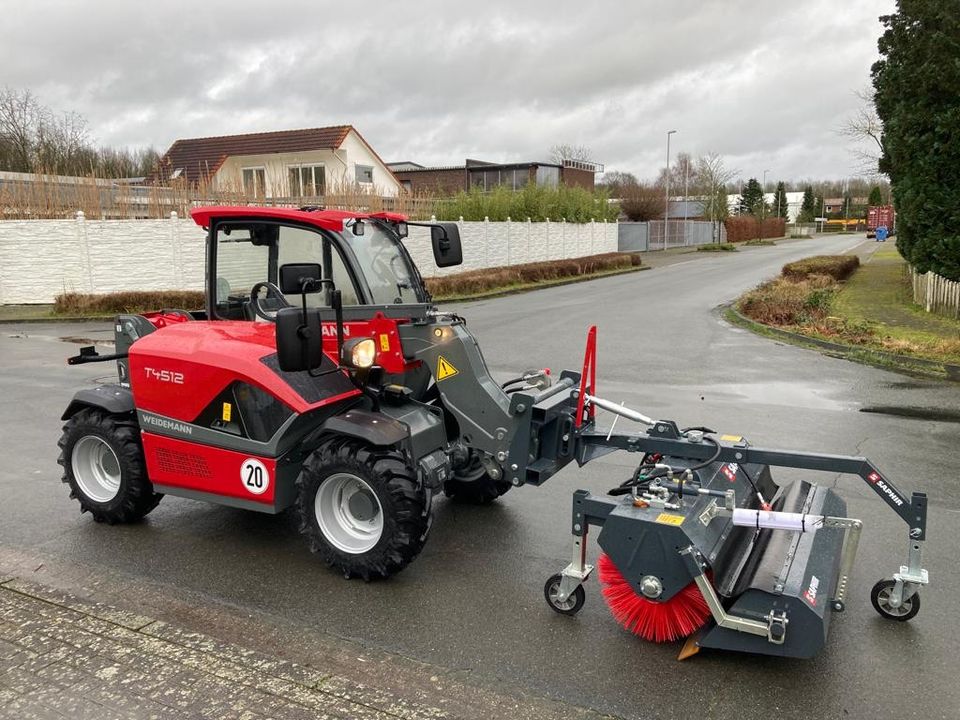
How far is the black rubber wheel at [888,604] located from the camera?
3.94 meters

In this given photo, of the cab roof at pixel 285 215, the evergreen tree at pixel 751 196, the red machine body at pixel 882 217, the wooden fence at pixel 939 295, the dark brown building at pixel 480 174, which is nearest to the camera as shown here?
the cab roof at pixel 285 215

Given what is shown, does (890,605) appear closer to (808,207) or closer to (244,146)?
(244,146)

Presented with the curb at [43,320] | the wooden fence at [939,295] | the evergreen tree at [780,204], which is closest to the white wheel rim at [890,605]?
the wooden fence at [939,295]

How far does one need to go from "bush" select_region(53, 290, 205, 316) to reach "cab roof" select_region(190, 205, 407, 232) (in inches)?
554

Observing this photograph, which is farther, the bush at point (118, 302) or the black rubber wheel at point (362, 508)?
the bush at point (118, 302)

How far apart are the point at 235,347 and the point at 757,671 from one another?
3460mm

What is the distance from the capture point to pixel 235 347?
4766 millimetres

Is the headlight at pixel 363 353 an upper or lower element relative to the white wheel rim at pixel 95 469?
upper

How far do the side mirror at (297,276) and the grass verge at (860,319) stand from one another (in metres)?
10.0

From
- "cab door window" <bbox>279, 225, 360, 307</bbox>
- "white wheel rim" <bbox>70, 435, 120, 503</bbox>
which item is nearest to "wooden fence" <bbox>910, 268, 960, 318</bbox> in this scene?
"cab door window" <bbox>279, 225, 360, 307</bbox>

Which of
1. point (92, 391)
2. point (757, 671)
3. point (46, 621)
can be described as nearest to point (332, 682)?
point (46, 621)

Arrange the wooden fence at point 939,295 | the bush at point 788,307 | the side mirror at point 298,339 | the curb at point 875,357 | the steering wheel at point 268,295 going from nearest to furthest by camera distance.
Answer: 1. the side mirror at point 298,339
2. the steering wheel at point 268,295
3. the curb at point 875,357
4. the wooden fence at point 939,295
5. the bush at point 788,307

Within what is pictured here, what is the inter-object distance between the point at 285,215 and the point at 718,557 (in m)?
3.35

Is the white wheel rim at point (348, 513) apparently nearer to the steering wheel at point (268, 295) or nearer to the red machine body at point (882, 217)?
the steering wheel at point (268, 295)
